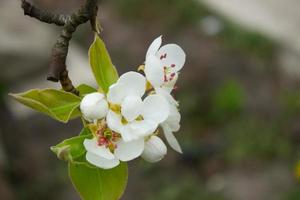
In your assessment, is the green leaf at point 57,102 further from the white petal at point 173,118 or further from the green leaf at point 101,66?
the white petal at point 173,118

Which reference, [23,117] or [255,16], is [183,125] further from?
[255,16]

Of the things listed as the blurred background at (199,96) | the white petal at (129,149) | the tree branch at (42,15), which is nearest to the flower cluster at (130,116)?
the white petal at (129,149)

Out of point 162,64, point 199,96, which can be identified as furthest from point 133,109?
point 199,96

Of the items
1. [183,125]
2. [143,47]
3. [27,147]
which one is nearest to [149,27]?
[143,47]

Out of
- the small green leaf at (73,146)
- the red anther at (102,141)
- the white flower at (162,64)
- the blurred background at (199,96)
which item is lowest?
the blurred background at (199,96)

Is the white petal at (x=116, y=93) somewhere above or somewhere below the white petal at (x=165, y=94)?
below
